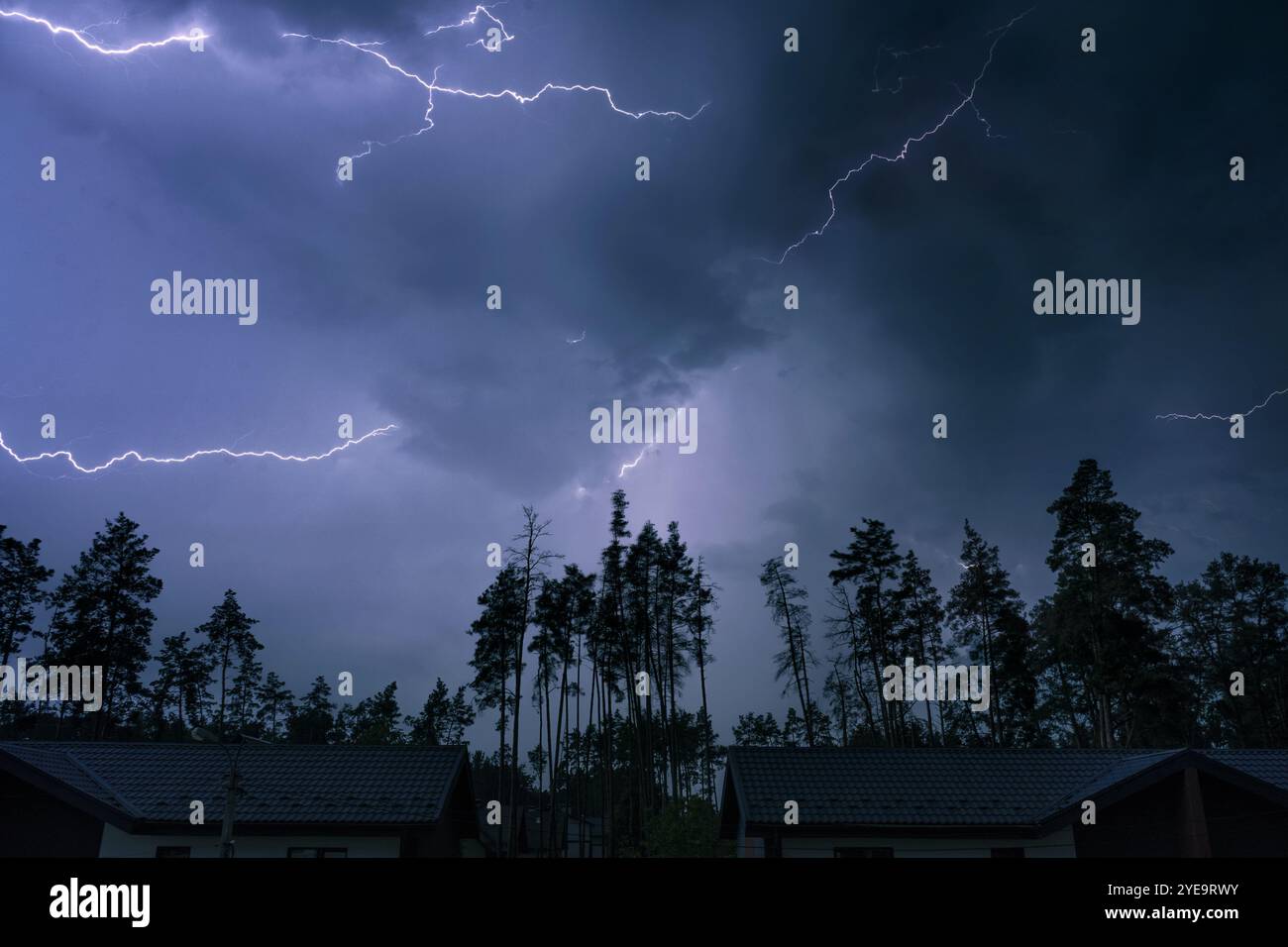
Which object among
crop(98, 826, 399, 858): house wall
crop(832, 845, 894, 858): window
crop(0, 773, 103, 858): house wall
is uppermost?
crop(0, 773, 103, 858): house wall

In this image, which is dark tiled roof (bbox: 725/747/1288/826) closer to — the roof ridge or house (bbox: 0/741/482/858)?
house (bbox: 0/741/482/858)

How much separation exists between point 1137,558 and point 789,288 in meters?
25.3

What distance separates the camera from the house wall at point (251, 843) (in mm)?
22359

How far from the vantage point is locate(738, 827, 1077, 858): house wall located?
71.7ft

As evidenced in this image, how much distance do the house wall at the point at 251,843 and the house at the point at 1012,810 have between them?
9803mm

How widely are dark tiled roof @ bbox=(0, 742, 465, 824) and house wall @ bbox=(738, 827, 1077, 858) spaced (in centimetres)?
971

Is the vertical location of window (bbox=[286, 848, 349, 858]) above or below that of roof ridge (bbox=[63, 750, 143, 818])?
below

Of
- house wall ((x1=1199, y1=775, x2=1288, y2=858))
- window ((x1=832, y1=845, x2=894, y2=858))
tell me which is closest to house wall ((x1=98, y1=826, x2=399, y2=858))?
window ((x1=832, y1=845, x2=894, y2=858))

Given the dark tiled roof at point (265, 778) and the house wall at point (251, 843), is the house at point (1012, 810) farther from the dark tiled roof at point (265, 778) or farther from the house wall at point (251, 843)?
the house wall at point (251, 843)

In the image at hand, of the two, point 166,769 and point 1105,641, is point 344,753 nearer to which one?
point 166,769

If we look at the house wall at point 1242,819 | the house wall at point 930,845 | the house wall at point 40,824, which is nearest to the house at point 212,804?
the house wall at point 40,824
